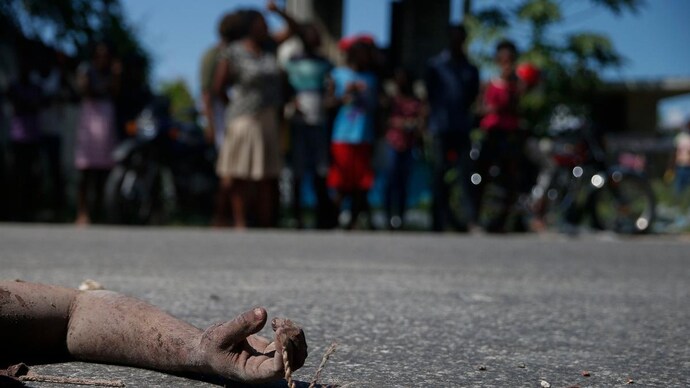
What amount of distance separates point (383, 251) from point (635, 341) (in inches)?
138

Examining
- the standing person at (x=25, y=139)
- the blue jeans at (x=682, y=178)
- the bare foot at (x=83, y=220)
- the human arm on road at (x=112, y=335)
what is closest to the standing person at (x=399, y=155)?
the bare foot at (x=83, y=220)

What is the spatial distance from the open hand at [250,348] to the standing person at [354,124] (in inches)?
276

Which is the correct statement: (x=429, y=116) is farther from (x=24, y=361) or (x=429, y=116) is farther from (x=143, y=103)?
(x=24, y=361)

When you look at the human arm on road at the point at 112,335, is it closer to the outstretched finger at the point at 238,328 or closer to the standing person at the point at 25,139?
the outstretched finger at the point at 238,328

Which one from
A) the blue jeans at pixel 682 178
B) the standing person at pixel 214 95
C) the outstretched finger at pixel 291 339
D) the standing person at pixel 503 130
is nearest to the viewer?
the outstretched finger at pixel 291 339

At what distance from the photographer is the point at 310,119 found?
8953 millimetres

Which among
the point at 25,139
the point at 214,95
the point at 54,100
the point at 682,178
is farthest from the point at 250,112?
the point at 682,178

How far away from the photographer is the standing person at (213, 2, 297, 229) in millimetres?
8258

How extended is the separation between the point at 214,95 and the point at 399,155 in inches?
71.3

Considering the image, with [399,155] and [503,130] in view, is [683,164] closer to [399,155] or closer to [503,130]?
[503,130]

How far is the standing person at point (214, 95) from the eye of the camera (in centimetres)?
874

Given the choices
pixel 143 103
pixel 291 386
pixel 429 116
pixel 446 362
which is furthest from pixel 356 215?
pixel 291 386

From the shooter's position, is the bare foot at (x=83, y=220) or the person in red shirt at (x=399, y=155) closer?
the bare foot at (x=83, y=220)

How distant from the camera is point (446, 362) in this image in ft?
7.65
